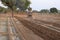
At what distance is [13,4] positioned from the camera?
3095 inches

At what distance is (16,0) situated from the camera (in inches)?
3182

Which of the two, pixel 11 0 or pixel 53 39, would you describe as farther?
pixel 11 0

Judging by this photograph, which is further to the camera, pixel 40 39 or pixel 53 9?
pixel 53 9

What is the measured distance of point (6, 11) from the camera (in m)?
94.8

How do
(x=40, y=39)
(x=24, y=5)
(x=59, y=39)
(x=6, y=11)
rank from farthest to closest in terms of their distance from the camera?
(x=6, y=11), (x=24, y=5), (x=40, y=39), (x=59, y=39)

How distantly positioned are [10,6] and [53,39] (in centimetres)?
6750

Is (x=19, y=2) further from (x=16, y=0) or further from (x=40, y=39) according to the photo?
(x=40, y=39)

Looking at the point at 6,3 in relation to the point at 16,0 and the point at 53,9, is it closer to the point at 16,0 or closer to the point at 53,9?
the point at 16,0

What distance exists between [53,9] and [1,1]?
1081 inches

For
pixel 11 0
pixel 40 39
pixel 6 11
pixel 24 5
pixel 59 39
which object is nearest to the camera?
pixel 59 39

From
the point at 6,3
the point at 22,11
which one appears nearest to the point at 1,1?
the point at 6,3

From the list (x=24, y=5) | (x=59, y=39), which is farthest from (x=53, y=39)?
(x=24, y=5)

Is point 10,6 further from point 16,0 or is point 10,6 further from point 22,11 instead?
point 22,11

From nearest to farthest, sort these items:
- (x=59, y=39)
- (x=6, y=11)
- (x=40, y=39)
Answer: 1. (x=59, y=39)
2. (x=40, y=39)
3. (x=6, y=11)
